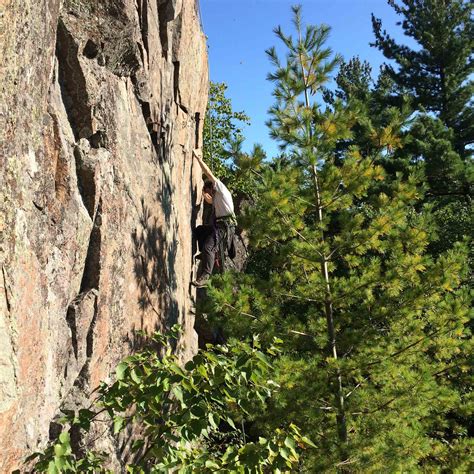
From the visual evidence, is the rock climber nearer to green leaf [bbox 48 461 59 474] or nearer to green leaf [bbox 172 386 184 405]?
green leaf [bbox 172 386 184 405]

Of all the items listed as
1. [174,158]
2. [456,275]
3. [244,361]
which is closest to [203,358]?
[244,361]

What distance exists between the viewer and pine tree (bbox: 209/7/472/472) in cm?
525

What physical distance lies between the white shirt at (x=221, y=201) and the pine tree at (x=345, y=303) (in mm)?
1589

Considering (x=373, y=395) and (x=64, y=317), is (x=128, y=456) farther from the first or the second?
(x=373, y=395)

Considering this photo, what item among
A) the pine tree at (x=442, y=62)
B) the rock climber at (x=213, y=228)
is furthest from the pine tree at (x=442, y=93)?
the rock climber at (x=213, y=228)

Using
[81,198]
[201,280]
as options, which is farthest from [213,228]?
[81,198]

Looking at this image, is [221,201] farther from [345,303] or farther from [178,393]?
[178,393]

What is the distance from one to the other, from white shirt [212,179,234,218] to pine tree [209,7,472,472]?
159 cm

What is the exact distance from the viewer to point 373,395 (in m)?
5.39

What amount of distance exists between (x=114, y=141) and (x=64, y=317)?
1867 mm

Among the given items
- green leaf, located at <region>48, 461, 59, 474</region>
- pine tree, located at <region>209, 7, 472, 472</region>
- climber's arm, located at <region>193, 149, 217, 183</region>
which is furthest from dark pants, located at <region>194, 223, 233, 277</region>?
green leaf, located at <region>48, 461, 59, 474</region>

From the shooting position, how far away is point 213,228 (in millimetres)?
8055

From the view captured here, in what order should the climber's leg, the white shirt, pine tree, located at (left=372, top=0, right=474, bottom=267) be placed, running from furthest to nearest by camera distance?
pine tree, located at (left=372, top=0, right=474, bottom=267) < the climber's leg < the white shirt

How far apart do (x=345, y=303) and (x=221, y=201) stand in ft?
9.02
